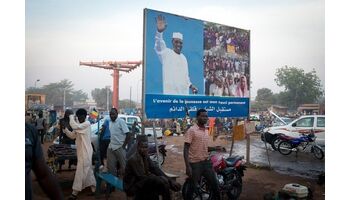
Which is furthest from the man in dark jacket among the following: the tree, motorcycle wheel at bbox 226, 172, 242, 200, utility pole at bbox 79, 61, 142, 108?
the tree

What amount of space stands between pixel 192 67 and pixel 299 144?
266 inches

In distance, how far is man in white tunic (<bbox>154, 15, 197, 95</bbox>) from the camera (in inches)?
199

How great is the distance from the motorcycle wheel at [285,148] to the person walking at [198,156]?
7.27m

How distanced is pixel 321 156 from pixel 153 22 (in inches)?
308

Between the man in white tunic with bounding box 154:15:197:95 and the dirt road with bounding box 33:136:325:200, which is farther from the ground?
the man in white tunic with bounding box 154:15:197:95

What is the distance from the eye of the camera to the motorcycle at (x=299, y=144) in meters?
10.4

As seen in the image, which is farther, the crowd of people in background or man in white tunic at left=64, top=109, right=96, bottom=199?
the crowd of people in background

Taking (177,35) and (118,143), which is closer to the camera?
(177,35)

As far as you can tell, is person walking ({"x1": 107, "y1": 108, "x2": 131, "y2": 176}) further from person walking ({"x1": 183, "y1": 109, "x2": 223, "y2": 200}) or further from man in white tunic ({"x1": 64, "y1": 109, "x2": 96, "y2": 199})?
person walking ({"x1": 183, "y1": 109, "x2": 223, "y2": 200})

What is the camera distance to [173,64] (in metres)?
5.24

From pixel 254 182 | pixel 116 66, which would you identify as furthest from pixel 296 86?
pixel 254 182

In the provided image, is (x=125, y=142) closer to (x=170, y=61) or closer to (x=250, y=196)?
(x=170, y=61)

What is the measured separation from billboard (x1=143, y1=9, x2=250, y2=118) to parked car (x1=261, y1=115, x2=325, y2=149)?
529cm

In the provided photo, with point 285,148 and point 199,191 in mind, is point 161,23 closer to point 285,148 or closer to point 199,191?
A: point 199,191
